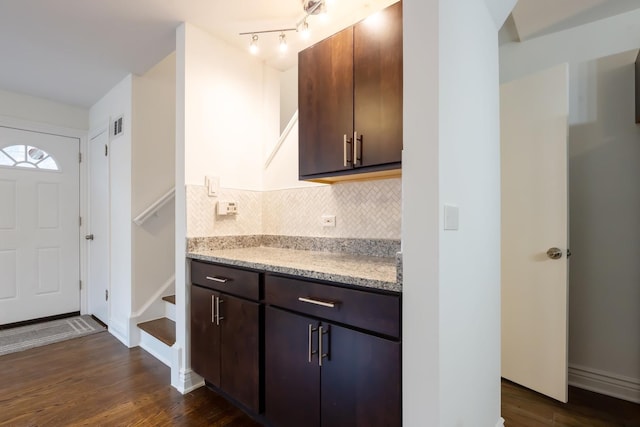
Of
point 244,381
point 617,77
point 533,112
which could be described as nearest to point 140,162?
point 244,381

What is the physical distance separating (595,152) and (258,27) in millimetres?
2353

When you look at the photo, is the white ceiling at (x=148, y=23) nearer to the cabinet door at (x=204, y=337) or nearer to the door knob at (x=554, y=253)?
the door knob at (x=554, y=253)

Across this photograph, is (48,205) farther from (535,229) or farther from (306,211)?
(535,229)

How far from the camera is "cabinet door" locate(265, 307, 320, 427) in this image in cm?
133

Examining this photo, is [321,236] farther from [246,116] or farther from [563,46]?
[563,46]

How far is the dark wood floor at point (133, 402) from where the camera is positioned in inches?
67.4

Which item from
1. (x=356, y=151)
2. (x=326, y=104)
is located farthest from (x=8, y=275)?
(x=356, y=151)

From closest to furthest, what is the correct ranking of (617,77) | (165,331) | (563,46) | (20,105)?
(617,77) < (563,46) < (165,331) < (20,105)

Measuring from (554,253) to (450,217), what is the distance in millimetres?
1302

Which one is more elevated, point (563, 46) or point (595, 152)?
point (563, 46)

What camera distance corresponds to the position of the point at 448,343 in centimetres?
105

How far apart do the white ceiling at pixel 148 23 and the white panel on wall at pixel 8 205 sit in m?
1.17

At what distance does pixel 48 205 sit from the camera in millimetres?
3361

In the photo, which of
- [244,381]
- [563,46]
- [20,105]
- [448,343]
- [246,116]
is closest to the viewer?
[448,343]
